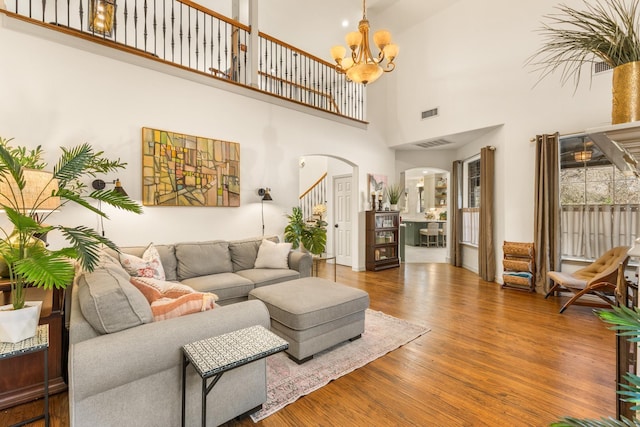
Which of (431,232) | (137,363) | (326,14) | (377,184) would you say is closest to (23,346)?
(137,363)

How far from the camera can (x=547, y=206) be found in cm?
455

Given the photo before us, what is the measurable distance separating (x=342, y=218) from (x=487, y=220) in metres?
3.09

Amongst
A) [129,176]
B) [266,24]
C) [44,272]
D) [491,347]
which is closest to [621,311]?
[44,272]

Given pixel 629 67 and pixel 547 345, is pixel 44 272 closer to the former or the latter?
pixel 629 67

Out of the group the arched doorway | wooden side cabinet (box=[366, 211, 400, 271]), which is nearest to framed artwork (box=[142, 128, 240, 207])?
wooden side cabinet (box=[366, 211, 400, 271])

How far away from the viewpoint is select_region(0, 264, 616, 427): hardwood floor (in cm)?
194

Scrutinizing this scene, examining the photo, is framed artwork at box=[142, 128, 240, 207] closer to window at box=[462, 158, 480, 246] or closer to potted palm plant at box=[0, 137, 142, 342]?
potted palm plant at box=[0, 137, 142, 342]

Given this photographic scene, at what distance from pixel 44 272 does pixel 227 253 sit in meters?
2.60

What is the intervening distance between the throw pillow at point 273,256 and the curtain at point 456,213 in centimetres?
460

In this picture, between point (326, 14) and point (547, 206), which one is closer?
point (547, 206)

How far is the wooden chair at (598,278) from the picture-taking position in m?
3.54

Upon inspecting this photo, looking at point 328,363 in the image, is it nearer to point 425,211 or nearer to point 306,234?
point 306,234

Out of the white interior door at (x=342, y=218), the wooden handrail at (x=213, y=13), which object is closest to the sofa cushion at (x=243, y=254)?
the white interior door at (x=342, y=218)

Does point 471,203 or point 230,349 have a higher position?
point 471,203
